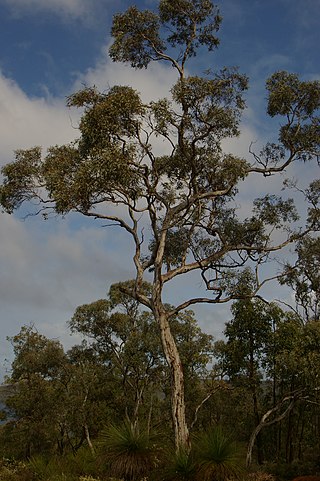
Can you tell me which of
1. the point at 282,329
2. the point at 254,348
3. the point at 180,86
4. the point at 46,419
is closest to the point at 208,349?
the point at 254,348

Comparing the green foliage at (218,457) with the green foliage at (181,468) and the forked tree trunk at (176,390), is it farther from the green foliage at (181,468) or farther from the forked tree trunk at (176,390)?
the forked tree trunk at (176,390)

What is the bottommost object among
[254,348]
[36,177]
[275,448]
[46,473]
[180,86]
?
[46,473]

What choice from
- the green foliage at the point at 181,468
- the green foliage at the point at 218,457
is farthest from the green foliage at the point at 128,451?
the green foliage at the point at 218,457

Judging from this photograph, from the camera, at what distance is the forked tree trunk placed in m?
13.4

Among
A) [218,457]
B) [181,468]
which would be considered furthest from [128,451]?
[218,457]

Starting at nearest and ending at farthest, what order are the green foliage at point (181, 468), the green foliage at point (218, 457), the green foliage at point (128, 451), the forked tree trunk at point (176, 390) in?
the green foliage at point (218, 457)
the green foliage at point (181, 468)
the green foliage at point (128, 451)
the forked tree trunk at point (176, 390)

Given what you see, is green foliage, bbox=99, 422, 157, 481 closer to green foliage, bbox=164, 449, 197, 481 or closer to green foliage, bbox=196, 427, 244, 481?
green foliage, bbox=164, 449, 197, 481

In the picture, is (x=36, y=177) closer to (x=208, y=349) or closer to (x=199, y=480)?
(x=199, y=480)

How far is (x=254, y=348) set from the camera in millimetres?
22641

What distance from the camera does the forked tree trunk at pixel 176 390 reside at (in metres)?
13.4

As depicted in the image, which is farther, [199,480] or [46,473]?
[46,473]

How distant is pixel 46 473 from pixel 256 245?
10.6 metres

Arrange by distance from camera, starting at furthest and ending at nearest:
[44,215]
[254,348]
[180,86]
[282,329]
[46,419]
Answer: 1. [46,419]
2. [254,348]
3. [282,329]
4. [44,215]
5. [180,86]

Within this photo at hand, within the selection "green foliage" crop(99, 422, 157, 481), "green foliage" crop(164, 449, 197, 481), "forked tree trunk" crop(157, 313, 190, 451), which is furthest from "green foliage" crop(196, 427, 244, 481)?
"forked tree trunk" crop(157, 313, 190, 451)
